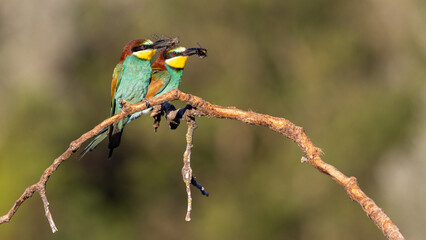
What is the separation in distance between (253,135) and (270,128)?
5.57 metres

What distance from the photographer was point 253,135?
23.2 feet

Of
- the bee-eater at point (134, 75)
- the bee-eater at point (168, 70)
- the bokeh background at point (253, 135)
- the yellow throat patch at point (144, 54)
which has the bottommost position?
the bee-eater at point (134, 75)

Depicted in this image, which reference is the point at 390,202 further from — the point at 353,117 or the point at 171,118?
the point at 171,118

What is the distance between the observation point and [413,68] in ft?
23.4

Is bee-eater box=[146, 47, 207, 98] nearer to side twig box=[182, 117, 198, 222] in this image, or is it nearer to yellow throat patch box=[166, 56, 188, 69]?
yellow throat patch box=[166, 56, 188, 69]

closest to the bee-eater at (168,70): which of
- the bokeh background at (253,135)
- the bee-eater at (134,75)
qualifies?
the bee-eater at (134,75)

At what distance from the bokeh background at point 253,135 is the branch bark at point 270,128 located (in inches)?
187

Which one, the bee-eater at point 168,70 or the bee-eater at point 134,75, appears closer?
the bee-eater at point 134,75

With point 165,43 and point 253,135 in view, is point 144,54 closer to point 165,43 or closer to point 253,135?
point 165,43

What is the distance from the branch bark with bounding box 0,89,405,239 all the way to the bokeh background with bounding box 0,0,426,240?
4.76 m

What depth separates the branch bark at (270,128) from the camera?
127cm

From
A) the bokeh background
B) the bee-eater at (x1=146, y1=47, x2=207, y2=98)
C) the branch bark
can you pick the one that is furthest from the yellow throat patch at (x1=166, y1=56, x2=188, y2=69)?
the bokeh background

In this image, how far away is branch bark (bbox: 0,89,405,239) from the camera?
127 cm

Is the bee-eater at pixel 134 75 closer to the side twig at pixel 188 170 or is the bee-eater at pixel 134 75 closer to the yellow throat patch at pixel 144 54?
the yellow throat patch at pixel 144 54
